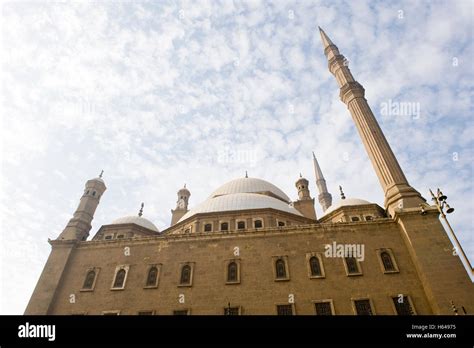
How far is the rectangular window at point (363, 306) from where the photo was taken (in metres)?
15.4

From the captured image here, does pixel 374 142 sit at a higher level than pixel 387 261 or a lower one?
higher

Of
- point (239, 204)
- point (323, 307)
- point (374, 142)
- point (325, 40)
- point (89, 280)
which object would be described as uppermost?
point (325, 40)

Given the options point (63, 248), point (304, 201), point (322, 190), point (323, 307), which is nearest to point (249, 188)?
point (304, 201)

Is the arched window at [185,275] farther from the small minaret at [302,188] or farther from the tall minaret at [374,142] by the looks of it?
the small minaret at [302,188]

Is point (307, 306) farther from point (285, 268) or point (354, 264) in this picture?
point (354, 264)

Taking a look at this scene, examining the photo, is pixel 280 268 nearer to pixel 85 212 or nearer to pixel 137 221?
pixel 137 221

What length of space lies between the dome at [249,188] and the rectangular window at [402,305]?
17539 millimetres

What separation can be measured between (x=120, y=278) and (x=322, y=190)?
99.3 feet

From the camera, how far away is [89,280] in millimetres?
19078

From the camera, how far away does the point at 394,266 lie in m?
16.6

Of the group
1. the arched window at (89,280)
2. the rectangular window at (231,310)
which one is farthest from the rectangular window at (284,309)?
the arched window at (89,280)

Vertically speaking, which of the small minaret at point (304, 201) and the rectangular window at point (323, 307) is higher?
the small minaret at point (304, 201)
